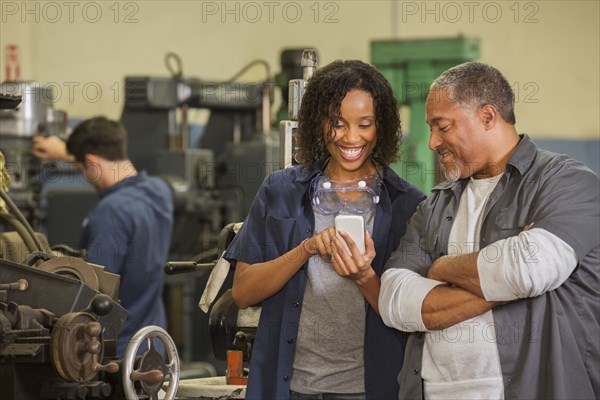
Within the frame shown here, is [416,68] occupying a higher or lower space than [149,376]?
higher

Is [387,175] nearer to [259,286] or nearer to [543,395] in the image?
[259,286]

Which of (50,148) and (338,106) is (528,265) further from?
(50,148)

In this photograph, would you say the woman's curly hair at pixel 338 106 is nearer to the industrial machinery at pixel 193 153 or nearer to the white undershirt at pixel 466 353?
the white undershirt at pixel 466 353

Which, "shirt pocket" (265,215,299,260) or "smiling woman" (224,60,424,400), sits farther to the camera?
"shirt pocket" (265,215,299,260)

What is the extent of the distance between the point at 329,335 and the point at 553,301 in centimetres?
46

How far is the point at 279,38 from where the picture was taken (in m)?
6.41

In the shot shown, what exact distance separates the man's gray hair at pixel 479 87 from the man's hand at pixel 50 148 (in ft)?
8.01

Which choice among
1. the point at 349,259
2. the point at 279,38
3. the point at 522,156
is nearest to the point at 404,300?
the point at 349,259

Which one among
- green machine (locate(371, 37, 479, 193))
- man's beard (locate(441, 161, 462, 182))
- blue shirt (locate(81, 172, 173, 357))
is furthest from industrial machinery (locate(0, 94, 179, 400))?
green machine (locate(371, 37, 479, 193))

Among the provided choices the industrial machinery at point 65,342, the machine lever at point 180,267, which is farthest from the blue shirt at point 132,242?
the industrial machinery at point 65,342

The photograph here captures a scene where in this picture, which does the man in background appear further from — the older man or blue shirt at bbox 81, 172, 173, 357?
the older man

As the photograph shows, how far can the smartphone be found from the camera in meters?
2.10

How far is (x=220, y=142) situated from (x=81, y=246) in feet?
5.63

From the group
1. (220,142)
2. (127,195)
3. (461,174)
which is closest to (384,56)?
(220,142)
